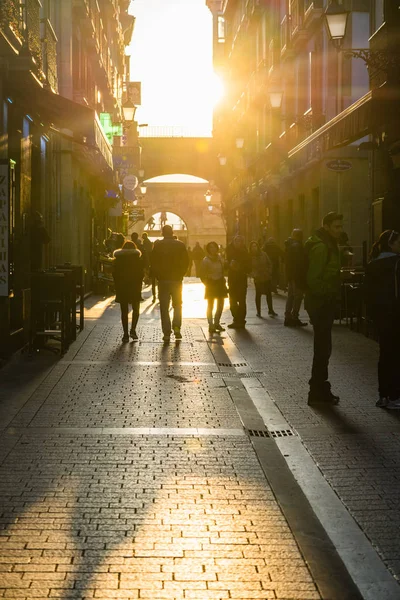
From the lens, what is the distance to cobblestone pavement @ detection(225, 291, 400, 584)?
570cm

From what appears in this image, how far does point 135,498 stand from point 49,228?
55.3 feet

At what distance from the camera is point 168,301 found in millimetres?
16500

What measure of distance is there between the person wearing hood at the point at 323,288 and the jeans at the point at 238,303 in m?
8.74

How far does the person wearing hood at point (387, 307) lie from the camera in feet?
30.2

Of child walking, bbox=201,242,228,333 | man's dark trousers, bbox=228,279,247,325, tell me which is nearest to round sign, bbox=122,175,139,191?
man's dark trousers, bbox=228,279,247,325

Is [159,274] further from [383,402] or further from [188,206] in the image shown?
[188,206]

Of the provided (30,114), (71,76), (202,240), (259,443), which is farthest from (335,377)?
(202,240)

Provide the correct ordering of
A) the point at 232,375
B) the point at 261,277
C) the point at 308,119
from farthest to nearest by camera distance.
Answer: the point at 308,119, the point at 261,277, the point at 232,375

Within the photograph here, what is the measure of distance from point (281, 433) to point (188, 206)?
7592cm

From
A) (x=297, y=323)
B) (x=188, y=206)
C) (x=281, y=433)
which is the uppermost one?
(x=188, y=206)

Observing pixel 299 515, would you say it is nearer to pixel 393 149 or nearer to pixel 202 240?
pixel 393 149

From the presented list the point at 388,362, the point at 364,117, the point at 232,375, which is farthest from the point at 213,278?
the point at 388,362

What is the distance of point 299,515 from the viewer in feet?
18.5

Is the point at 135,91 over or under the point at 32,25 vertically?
over
